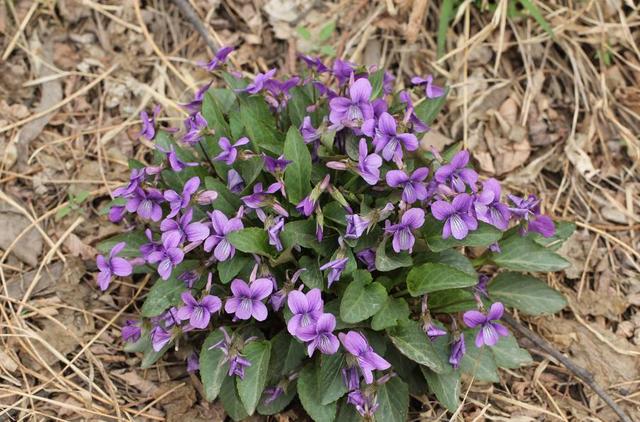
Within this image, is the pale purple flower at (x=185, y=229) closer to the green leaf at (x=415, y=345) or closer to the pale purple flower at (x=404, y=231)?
the pale purple flower at (x=404, y=231)

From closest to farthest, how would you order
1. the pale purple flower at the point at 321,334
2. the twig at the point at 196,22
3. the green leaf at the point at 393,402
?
the pale purple flower at the point at 321,334, the green leaf at the point at 393,402, the twig at the point at 196,22

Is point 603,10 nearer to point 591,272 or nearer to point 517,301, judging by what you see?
point 591,272

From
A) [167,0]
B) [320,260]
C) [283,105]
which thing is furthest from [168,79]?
[320,260]

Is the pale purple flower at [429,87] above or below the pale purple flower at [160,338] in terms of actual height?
above

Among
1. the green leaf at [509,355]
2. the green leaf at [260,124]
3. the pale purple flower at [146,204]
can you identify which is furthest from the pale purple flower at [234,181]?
the green leaf at [509,355]

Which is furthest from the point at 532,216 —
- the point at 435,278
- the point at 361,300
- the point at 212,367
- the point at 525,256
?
the point at 212,367

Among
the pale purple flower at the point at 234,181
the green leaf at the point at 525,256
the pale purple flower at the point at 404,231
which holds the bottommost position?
the green leaf at the point at 525,256

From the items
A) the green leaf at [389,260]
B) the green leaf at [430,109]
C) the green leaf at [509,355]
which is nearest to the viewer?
the green leaf at [389,260]

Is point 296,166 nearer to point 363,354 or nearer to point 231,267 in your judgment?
point 231,267
